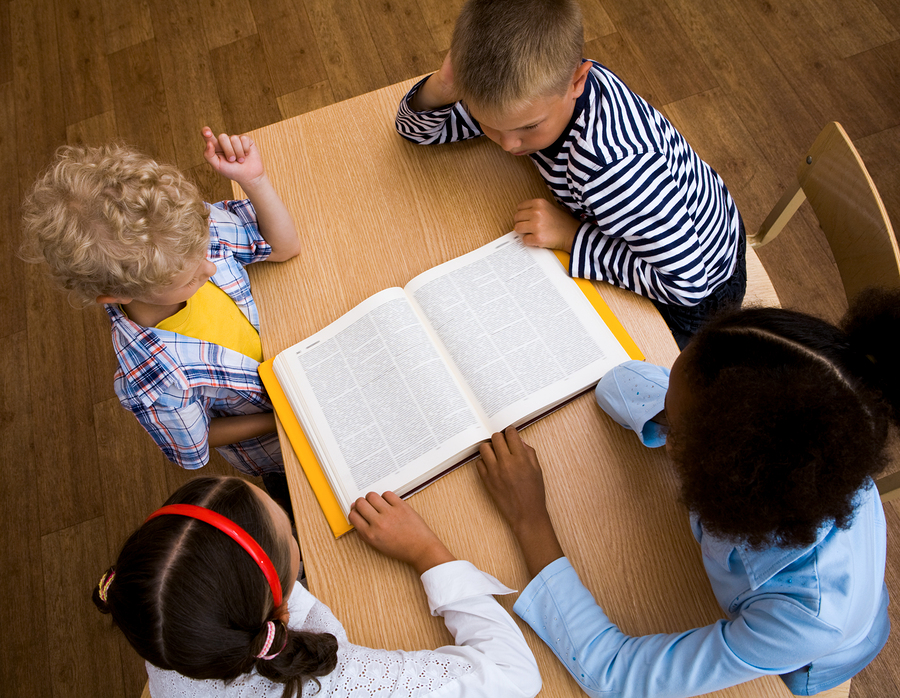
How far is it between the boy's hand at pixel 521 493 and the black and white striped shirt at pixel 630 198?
0.94ft

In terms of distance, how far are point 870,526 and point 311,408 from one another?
2.31 feet

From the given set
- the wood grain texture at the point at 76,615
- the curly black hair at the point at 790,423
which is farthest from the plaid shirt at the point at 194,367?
the wood grain texture at the point at 76,615

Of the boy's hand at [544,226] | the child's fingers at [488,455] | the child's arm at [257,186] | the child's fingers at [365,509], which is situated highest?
the child's arm at [257,186]

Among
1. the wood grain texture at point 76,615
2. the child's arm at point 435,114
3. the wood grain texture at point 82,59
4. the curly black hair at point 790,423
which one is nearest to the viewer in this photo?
the curly black hair at point 790,423

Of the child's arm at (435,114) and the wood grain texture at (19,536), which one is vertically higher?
the child's arm at (435,114)

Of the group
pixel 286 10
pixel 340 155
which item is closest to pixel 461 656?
pixel 340 155

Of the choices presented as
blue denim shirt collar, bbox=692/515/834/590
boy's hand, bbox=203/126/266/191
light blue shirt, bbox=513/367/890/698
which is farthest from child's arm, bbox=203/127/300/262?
blue denim shirt collar, bbox=692/515/834/590

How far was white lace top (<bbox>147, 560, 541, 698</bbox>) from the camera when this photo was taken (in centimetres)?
68

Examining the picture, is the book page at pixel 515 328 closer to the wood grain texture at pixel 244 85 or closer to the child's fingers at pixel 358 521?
the child's fingers at pixel 358 521

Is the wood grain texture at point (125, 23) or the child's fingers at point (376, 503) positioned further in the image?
the wood grain texture at point (125, 23)

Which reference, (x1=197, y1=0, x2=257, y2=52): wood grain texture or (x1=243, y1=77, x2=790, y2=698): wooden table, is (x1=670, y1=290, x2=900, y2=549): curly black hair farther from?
(x1=197, y1=0, x2=257, y2=52): wood grain texture

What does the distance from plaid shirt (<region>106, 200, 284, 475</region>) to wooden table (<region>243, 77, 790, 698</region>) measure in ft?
0.15

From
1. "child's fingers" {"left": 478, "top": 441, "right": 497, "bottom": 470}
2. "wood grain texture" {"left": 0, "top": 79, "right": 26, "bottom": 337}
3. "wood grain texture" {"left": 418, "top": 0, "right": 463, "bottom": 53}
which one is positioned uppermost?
"wood grain texture" {"left": 418, "top": 0, "right": 463, "bottom": 53}

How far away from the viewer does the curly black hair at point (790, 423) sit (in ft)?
1.79
